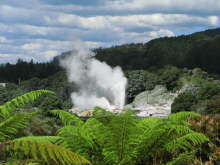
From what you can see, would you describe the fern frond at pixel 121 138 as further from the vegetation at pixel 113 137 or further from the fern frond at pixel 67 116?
the fern frond at pixel 67 116

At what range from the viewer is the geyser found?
124338mm

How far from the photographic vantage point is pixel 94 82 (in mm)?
144000

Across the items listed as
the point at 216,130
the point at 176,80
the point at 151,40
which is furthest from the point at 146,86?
the point at 216,130

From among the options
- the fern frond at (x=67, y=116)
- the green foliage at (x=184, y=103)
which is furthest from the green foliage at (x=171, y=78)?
the fern frond at (x=67, y=116)

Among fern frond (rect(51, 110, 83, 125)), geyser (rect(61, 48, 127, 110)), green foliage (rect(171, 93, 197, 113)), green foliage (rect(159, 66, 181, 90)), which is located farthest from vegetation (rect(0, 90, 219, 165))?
geyser (rect(61, 48, 127, 110))

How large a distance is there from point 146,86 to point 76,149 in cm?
10506

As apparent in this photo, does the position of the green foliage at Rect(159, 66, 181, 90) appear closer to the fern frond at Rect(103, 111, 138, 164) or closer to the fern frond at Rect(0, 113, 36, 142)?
the fern frond at Rect(103, 111, 138, 164)

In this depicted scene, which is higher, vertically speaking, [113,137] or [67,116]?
[67,116]

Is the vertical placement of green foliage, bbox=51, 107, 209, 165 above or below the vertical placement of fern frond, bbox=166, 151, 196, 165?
above

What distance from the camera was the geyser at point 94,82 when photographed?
408 feet

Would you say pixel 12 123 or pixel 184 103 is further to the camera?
pixel 184 103

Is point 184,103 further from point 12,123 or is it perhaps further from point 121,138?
point 12,123

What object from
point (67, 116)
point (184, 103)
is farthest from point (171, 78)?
point (67, 116)

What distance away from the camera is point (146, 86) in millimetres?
109812
